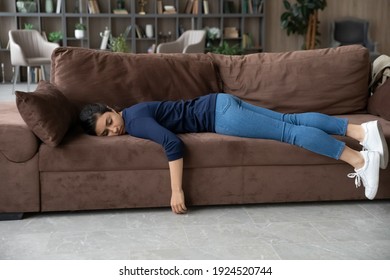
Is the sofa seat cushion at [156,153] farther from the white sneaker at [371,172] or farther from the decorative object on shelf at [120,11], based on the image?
the decorative object on shelf at [120,11]

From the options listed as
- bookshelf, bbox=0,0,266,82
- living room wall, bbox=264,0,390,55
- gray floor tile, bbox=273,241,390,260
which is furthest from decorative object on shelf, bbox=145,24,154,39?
gray floor tile, bbox=273,241,390,260

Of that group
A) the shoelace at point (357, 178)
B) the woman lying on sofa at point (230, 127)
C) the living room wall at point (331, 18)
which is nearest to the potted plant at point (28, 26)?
the living room wall at point (331, 18)

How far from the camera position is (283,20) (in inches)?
318

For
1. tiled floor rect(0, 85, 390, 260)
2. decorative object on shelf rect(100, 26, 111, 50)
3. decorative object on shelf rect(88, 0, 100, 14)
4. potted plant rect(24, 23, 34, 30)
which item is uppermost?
decorative object on shelf rect(88, 0, 100, 14)

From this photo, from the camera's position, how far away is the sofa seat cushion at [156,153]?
245 centimetres

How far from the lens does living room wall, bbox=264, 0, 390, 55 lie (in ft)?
27.9

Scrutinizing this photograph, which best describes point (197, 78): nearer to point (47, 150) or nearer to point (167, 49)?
point (47, 150)

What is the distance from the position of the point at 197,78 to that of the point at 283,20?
543 cm

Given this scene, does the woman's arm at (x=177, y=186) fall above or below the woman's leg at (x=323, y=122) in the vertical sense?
below

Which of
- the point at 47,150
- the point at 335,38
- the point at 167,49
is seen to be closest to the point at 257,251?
the point at 47,150

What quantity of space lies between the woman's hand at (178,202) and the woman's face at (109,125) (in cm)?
46

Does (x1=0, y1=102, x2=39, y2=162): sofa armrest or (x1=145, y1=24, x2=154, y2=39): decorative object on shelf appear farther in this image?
(x1=145, y1=24, x2=154, y2=39): decorative object on shelf

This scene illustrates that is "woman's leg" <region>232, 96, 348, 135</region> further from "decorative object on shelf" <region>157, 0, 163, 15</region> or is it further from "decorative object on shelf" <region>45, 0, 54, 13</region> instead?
"decorative object on shelf" <region>45, 0, 54, 13</region>

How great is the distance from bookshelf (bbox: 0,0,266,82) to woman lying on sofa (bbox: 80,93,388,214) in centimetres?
568
